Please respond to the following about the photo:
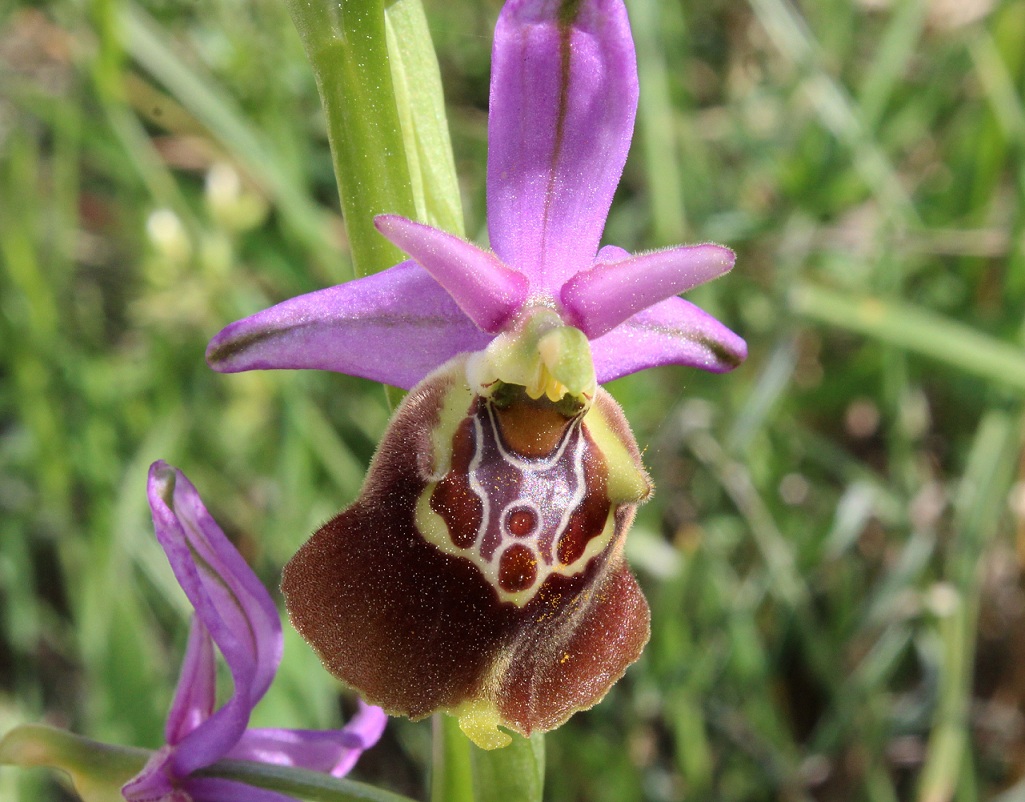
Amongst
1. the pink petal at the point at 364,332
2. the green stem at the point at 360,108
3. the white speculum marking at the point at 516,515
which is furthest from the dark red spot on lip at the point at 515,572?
the green stem at the point at 360,108

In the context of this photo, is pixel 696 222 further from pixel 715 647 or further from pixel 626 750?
pixel 626 750

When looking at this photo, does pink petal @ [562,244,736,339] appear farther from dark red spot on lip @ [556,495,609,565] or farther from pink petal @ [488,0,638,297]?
dark red spot on lip @ [556,495,609,565]

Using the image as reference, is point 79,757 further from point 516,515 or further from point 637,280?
point 637,280

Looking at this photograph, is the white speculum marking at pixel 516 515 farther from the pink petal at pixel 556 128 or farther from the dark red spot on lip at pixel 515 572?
the pink petal at pixel 556 128

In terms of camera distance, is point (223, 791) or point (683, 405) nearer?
point (223, 791)

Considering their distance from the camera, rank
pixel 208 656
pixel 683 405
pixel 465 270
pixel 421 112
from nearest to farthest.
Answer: pixel 465 270, pixel 421 112, pixel 208 656, pixel 683 405

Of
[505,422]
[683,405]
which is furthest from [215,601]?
[683,405]
